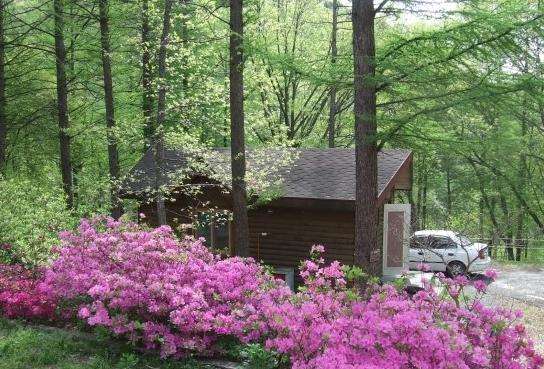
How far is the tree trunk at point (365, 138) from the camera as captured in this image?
30.2ft

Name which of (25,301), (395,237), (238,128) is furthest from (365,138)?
(395,237)

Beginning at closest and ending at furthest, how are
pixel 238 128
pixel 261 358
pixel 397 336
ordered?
pixel 397 336, pixel 261 358, pixel 238 128

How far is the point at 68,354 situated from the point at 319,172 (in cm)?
1122

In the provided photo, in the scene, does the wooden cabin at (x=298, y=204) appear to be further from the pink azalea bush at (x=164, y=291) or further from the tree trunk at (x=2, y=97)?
the pink azalea bush at (x=164, y=291)

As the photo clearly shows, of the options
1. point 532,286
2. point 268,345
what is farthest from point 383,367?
point 532,286

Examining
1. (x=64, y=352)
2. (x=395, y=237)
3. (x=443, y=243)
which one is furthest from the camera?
(x=443, y=243)

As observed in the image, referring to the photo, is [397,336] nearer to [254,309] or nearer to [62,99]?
[254,309]

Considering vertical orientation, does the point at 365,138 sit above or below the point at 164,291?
above

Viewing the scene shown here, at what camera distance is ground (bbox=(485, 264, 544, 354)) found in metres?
13.1

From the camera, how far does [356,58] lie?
30.2ft

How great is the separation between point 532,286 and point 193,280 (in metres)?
14.7

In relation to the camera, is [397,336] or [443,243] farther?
[443,243]

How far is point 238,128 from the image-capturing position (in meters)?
12.5

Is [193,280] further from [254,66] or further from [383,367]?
[254,66]
